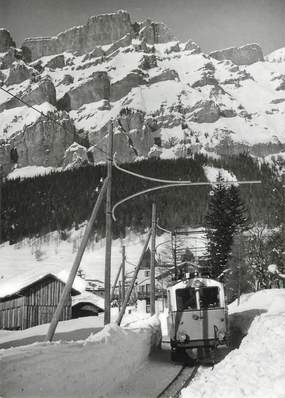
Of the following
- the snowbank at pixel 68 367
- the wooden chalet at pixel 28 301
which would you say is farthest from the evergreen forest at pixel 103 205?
the snowbank at pixel 68 367

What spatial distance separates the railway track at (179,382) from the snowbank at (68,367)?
1336 millimetres

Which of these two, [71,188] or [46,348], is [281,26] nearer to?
[46,348]

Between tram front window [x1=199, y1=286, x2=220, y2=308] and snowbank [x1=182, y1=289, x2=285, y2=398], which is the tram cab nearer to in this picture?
tram front window [x1=199, y1=286, x2=220, y2=308]

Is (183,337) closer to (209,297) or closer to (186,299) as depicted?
(186,299)

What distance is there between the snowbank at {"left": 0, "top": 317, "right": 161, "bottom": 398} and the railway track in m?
1.34

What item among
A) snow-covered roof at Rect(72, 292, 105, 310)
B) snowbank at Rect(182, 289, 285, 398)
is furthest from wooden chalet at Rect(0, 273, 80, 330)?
snowbank at Rect(182, 289, 285, 398)

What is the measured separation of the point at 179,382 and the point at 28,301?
1582 inches

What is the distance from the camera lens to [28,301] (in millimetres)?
52688

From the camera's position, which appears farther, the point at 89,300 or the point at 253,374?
the point at 89,300

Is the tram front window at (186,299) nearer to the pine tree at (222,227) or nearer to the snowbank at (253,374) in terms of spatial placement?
the snowbank at (253,374)

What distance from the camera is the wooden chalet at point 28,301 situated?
5206 cm

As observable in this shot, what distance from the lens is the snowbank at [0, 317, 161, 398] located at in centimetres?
1054

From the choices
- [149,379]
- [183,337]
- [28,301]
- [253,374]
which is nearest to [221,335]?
[183,337]

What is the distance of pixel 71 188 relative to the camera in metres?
190
